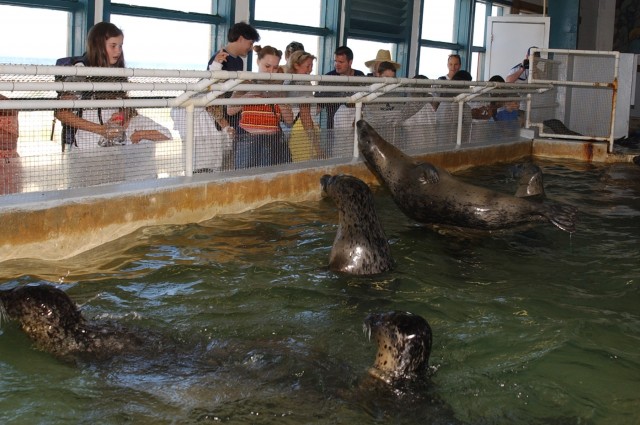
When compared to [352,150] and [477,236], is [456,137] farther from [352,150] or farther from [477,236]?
[477,236]

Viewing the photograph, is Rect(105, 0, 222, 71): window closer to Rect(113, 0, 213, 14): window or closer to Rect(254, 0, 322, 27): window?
Rect(113, 0, 213, 14): window

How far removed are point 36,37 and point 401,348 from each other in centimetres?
775

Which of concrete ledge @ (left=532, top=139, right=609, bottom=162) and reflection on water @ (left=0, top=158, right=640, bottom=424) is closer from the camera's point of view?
reflection on water @ (left=0, top=158, right=640, bottom=424)

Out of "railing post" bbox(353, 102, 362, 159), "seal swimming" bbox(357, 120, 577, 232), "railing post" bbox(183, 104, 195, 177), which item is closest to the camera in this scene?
"railing post" bbox(183, 104, 195, 177)

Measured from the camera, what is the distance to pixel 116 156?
6898mm

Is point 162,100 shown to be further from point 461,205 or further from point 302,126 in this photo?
point 461,205

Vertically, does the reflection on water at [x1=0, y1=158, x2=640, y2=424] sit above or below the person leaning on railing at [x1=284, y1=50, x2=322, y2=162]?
below

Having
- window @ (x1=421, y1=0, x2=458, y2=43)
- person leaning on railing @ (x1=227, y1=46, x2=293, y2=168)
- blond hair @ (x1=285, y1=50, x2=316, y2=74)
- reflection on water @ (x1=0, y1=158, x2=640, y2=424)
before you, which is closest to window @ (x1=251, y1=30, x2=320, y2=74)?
blond hair @ (x1=285, y1=50, x2=316, y2=74)

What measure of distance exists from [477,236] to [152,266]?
3122 millimetres

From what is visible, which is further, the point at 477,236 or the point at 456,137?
the point at 456,137

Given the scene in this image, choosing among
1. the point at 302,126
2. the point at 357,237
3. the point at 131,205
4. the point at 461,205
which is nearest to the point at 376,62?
the point at 302,126

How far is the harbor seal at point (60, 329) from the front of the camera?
4.33 metres

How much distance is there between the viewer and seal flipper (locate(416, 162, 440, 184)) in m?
7.82

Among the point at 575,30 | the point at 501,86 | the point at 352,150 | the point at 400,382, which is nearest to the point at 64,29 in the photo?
the point at 352,150
